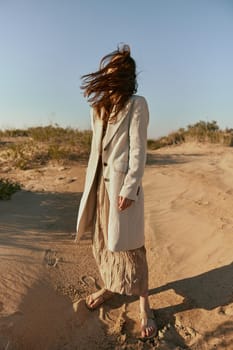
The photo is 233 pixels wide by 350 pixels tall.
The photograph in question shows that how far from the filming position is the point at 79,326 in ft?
9.49

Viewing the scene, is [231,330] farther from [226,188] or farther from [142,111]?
[226,188]

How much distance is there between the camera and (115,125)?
2666 millimetres

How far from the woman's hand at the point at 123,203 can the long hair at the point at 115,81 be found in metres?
0.54

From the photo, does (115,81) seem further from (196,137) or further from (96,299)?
(196,137)

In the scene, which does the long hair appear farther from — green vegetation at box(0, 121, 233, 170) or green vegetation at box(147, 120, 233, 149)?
green vegetation at box(147, 120, 233, 149)

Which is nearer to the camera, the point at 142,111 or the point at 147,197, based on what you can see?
the point at 142,111

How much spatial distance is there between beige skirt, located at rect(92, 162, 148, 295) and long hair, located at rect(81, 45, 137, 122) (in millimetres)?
500

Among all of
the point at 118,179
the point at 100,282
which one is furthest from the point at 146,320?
the point at 118,179

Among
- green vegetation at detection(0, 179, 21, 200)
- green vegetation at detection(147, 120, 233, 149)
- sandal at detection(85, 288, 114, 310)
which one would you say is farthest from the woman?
green vegetation at detection(147, 120, 233, 149)

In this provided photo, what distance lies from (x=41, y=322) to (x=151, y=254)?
5.03ft

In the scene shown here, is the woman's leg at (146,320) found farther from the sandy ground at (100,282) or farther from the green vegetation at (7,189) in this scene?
the green vegetation at (7,189)

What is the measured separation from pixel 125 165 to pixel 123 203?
0.26 m

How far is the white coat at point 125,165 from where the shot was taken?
2.61 meters

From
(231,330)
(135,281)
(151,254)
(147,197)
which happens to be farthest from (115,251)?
(147,197)
